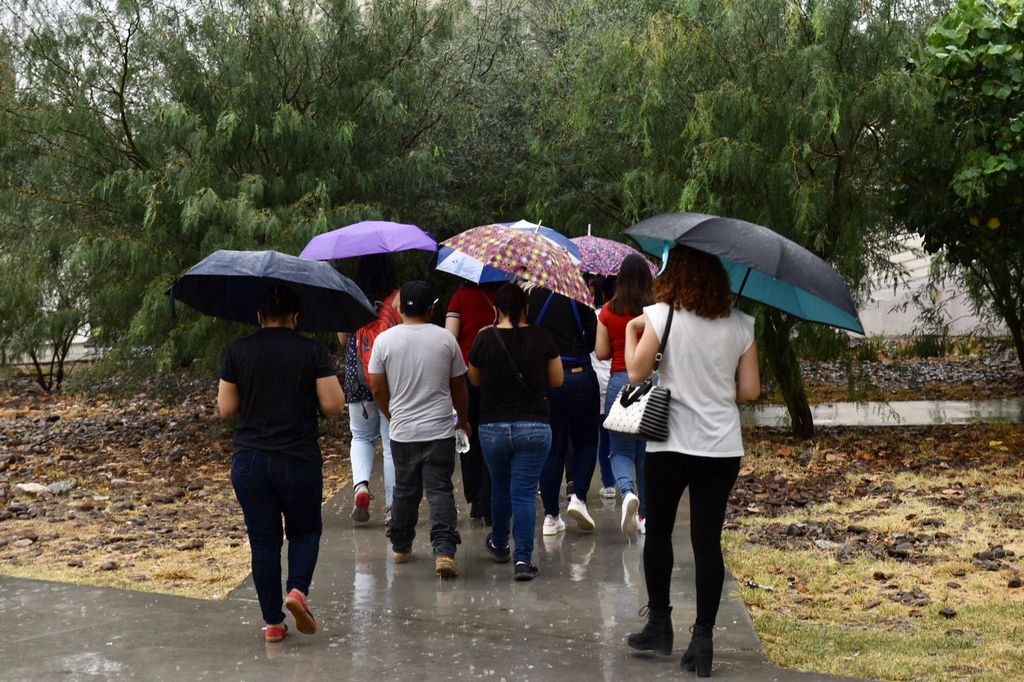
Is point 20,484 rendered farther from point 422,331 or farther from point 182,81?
point 422,331

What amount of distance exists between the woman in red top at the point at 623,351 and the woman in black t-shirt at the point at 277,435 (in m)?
2.24

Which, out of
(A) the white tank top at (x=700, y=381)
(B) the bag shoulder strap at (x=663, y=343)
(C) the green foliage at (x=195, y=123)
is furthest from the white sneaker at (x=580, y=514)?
(C) the green foliage at (x=195, y=123)

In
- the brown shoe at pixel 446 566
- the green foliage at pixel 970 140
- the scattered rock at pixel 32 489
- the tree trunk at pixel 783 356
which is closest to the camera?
the brown shoe at pixel 446 566

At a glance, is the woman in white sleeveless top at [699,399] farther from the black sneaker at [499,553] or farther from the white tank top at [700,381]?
the black sneaker at [499,553]

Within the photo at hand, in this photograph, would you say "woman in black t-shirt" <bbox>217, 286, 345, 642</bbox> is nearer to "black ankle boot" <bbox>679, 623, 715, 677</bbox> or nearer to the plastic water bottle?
the plastic water bottle

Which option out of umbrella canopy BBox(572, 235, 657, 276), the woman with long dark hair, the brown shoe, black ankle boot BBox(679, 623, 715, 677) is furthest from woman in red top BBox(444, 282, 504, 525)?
black ankle boot BBox(679, 623, 715, 677)

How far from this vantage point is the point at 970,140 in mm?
11703

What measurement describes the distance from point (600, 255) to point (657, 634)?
12.5 feet

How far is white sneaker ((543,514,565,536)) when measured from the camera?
8.70 m

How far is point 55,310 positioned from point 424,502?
20.0ft

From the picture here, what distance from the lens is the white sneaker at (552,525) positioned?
8703 mm

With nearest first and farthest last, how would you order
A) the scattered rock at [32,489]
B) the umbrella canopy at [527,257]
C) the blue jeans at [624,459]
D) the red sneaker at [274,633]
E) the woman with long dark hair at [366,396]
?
the red sneaker at [274,633] → the umbrella canopy at [527,257] → the blue jeans at [624,459] → the woman with long dark hair at [366,396] → the scattered rock at [32,489]

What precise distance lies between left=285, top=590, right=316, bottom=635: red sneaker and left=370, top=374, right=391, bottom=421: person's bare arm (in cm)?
167

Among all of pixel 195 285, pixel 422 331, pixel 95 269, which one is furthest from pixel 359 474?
pixel 95 269
